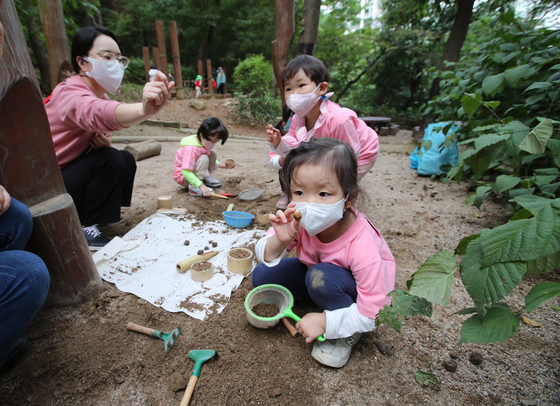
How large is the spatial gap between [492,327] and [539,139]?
1.16 metres

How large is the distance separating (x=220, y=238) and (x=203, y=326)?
3.71 ft

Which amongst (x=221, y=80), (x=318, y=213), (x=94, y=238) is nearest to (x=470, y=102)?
(x=318, y=213)

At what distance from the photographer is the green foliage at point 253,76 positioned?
12969mm

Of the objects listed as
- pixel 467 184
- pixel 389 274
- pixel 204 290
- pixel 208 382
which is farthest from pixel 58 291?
pixel 467 184

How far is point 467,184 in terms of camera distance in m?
4.25

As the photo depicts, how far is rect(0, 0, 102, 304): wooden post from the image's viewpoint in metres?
1.38

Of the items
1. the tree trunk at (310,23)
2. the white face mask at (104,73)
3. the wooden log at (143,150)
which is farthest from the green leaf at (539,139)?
the wooden log at (143,150)

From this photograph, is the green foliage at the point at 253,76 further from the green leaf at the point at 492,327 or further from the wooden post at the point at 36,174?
the green leaf at the point at 492,327

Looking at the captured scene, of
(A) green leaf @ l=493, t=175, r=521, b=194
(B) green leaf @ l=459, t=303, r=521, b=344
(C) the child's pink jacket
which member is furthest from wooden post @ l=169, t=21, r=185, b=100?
(B) green leaf @ l=459, t=303, r=521, b=344

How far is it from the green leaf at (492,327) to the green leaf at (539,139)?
100 centimetres

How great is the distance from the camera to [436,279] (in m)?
1.01

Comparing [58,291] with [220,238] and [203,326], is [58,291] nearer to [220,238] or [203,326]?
[203,326]

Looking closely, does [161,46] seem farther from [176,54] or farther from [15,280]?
[15,280]

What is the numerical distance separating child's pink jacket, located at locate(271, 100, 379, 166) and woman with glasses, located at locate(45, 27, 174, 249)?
4.45ft
